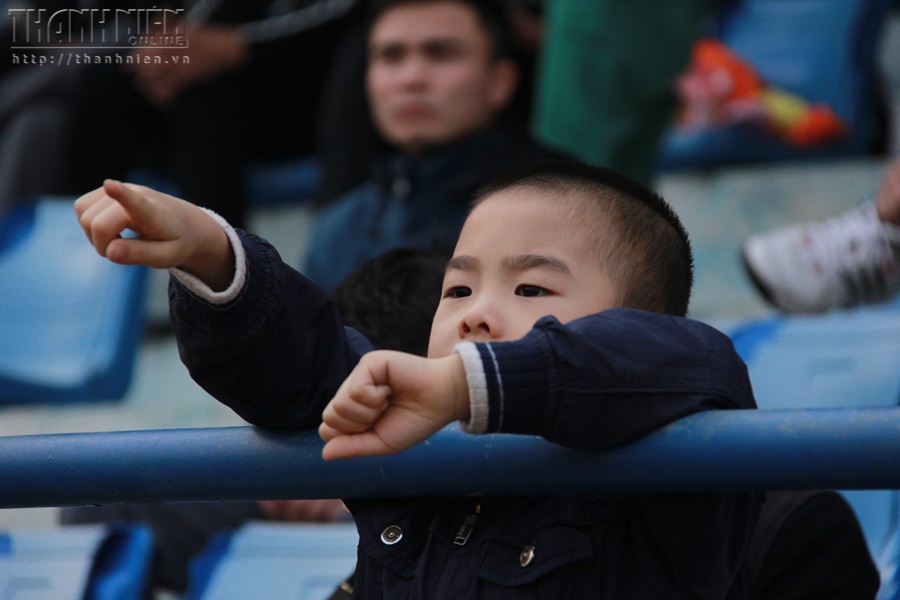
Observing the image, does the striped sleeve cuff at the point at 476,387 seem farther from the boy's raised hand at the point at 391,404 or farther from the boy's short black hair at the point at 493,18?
the boy's short black hair at the point at 493,18

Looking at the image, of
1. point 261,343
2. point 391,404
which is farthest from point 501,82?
point 391,404

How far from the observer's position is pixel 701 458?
2.64ft

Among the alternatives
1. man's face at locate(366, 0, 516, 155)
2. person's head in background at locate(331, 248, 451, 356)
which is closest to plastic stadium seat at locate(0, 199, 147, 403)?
man's face at locate(366, 0, 516, 155)

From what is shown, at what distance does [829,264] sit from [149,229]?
1.14 meters

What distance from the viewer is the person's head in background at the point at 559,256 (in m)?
0.97

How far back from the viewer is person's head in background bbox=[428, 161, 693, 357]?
→ 0.97 metres

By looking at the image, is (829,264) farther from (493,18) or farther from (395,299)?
(493,18)

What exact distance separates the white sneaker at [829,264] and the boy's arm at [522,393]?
3.02ft

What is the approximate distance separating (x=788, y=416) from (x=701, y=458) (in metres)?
0.06

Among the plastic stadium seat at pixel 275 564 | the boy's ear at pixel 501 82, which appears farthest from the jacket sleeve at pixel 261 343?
the boy's ear at pixel 501 82

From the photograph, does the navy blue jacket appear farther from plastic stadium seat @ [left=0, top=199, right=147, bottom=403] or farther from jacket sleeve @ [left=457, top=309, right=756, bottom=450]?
plastic stadium seat @ [left=0, top=199, right=147, bottom=403]

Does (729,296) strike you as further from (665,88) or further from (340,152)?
(340,152)

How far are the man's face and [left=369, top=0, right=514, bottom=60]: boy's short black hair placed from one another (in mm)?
13

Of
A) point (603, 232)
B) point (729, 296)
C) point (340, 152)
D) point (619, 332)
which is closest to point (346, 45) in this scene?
point (340, 152)
